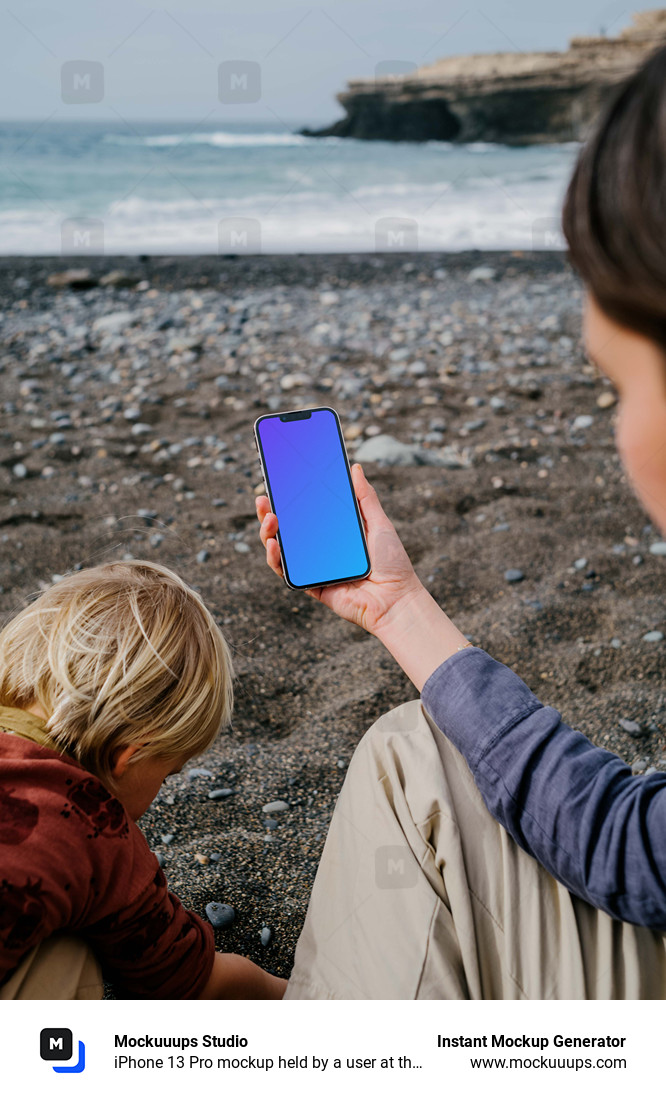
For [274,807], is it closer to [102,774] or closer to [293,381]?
[102,774]

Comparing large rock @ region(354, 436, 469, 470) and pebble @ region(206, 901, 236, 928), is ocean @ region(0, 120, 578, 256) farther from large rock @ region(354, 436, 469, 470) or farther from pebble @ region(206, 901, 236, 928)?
pebble @ region(206, 901, 236, 928)

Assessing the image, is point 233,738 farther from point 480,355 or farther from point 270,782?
point 480,355

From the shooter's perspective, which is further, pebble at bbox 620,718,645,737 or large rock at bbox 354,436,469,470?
large rock at bbox 354,436,469,470

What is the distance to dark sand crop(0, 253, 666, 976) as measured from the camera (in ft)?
7.77

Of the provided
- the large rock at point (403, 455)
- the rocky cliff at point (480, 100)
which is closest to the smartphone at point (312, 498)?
the large rock at point (403, 455)

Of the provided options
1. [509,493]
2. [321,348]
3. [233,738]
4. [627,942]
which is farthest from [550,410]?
[627,942]

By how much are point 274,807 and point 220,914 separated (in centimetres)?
37

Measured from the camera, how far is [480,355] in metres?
5.75

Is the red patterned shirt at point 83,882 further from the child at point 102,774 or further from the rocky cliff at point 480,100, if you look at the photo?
the rocky cliff at point 480,100

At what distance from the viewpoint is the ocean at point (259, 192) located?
11406 millimetres
